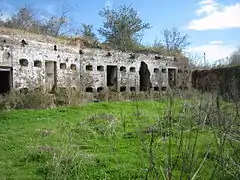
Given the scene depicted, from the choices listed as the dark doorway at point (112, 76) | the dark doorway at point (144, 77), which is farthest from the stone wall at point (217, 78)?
the dark doorway at point (112, 76)

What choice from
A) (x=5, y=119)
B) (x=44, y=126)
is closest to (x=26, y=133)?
(x=44, y=126)

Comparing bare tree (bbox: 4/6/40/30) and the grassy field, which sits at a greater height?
bare tree (bbox: 4/6/40/30)

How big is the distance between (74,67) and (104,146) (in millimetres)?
12143

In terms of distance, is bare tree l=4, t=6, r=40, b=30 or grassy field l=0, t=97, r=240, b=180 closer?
grassy field l=0, t=97, r=240, b=180

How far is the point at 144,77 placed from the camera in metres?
23.8

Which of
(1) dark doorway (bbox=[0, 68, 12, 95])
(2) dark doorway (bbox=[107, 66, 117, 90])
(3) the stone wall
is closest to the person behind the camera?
(1) dark doorway (bbox=[0, 68, 12, 95])

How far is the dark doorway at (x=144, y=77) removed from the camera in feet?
77.2

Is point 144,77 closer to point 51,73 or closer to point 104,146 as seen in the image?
point 51,73

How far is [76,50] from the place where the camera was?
774 inches

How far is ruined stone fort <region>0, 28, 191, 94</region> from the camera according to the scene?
51.6ft

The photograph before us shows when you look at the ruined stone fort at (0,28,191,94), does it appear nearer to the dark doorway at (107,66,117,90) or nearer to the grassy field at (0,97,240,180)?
the dark doorway at (107,66,117,90)

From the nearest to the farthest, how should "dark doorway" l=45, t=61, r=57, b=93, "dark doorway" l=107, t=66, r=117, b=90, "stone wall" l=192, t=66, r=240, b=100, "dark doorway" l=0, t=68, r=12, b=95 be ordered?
"dark doorway" l=0, t=68, r=12, b=95 → "dark doorway" l=45, t=61, r=57, b=93 → "stone wall" l=192, t=66, r=240, b=100 → "dark doorway" l=107, t=66, r=117, b=90

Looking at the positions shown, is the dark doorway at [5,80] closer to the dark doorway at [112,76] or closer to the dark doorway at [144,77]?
the dark doorway at [112,76]

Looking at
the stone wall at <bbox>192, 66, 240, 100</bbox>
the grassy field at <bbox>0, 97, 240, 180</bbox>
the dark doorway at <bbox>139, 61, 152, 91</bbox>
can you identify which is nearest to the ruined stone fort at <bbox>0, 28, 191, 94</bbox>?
the dark doorway at <bbox>139, 61, 152, 91</bbox>
